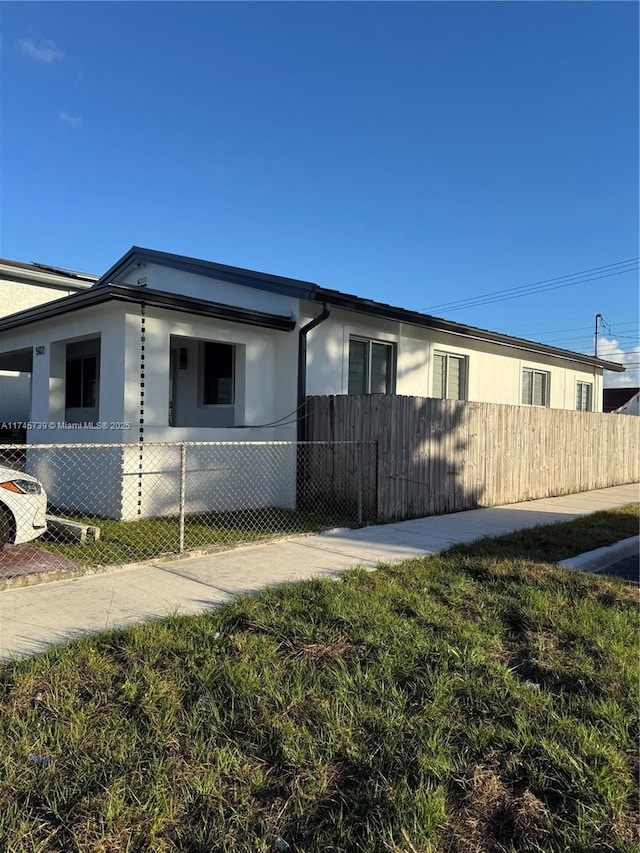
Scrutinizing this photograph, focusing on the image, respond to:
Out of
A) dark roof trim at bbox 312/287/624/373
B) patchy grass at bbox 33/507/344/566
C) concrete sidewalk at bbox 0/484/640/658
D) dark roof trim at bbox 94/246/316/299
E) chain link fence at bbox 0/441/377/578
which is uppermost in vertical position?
dark roof trim at bbox 94/246/316/299

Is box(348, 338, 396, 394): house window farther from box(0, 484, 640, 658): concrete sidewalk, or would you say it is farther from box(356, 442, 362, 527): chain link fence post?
box(0, 484, 640, 658): concrete sidewalk

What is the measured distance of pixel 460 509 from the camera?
10797mm

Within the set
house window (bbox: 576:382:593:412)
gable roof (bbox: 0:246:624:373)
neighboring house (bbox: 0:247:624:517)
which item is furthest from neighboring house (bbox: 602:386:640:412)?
gable roof (bbox: 0:246:624:373)

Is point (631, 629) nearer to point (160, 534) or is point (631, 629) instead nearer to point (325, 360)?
point (160, 534)

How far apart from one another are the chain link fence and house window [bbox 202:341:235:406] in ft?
7.41

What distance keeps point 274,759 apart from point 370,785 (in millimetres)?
477

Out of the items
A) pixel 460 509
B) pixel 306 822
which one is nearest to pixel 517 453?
pixel 460 509

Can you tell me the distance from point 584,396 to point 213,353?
13.3m

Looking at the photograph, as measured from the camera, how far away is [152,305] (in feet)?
29.9

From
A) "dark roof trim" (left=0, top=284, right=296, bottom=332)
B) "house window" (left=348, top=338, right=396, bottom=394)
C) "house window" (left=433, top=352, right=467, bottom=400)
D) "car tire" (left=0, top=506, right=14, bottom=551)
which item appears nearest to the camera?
"car tire" (left=0, top=506, right=14, bottom=551)

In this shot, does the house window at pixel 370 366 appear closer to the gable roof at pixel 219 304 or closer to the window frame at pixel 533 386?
the gable roof at pixel 219 304

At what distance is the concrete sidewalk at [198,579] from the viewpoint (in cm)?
453

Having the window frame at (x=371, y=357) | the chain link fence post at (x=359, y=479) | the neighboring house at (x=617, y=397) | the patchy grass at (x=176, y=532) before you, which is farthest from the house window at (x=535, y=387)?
the neighboring house at (x=617, y=397)

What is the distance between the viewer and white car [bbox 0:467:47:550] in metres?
6.25
